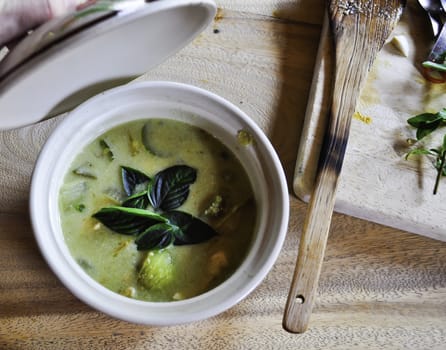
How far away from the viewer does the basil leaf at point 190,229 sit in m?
0.99

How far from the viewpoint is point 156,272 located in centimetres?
96

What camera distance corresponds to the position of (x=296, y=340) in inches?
41.7

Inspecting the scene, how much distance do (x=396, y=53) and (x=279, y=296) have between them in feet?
1.93

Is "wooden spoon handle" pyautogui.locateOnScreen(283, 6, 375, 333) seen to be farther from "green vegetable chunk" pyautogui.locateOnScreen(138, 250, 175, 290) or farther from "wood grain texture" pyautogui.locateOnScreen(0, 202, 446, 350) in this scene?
"green vegetable chunk" pyautogui.locateOnScreen(138, 250, 175, 290)

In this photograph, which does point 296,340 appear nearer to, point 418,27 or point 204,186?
point 204,186

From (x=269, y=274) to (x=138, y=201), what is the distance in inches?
11.3

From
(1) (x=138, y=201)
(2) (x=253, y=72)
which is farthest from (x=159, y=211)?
(2) (x=253, y=72)

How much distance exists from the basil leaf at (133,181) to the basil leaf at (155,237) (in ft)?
0.26

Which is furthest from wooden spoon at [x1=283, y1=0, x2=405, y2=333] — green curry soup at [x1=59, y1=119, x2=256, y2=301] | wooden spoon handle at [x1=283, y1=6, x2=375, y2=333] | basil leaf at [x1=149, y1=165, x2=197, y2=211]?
basil leaf at [x1=149, y1=165, x2=197, y2=211]

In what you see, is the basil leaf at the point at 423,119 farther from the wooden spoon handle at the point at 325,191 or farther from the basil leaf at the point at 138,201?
the basil leaf at the point at 138,201

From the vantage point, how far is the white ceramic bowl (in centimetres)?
91

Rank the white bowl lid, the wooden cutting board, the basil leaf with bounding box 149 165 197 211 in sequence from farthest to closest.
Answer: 1. the wooden cutting board
2. the basil leaf with bounding box 149 165 197 211
3. the white bowl lid

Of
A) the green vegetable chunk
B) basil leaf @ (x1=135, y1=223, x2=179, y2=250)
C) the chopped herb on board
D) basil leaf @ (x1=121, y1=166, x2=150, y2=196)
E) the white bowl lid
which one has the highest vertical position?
the white bowl lid

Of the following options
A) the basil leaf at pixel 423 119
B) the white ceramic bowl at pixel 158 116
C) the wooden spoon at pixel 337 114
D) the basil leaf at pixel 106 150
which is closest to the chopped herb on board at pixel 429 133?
the basil leaf at pixel 423 119
